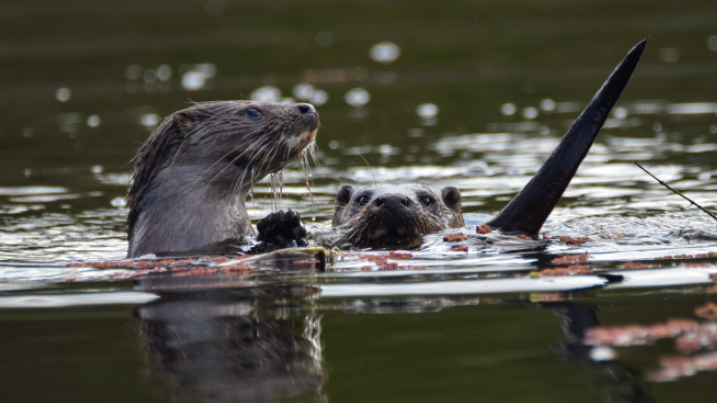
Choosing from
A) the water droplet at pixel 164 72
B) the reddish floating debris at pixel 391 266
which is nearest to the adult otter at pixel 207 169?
the reddish floating debris at pixel 391 266

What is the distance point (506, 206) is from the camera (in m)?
4.84

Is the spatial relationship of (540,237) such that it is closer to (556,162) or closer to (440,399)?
(556,162)

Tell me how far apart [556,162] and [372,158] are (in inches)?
159

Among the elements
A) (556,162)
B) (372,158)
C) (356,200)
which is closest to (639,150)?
(372,158)

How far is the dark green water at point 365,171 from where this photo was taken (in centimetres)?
286

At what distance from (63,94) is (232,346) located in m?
9.63

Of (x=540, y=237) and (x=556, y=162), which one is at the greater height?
(x=556, y=162)

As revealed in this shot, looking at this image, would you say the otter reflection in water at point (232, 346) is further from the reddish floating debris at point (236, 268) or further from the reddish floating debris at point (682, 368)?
the reddish floating debris at point (682, 368)

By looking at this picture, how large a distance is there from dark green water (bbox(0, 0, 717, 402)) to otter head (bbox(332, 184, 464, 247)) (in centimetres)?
48

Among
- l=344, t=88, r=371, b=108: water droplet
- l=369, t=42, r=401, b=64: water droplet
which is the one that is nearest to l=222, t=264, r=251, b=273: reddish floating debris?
l=344, t=88, r=371, b=108: water droplet

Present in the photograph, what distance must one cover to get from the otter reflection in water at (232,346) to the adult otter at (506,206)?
1.46 m

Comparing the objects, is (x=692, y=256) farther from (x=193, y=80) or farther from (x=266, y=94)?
(x=193, y=80)

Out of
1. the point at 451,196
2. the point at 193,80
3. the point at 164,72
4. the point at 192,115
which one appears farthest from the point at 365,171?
the point at 164,72

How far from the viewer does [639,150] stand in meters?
8.22
